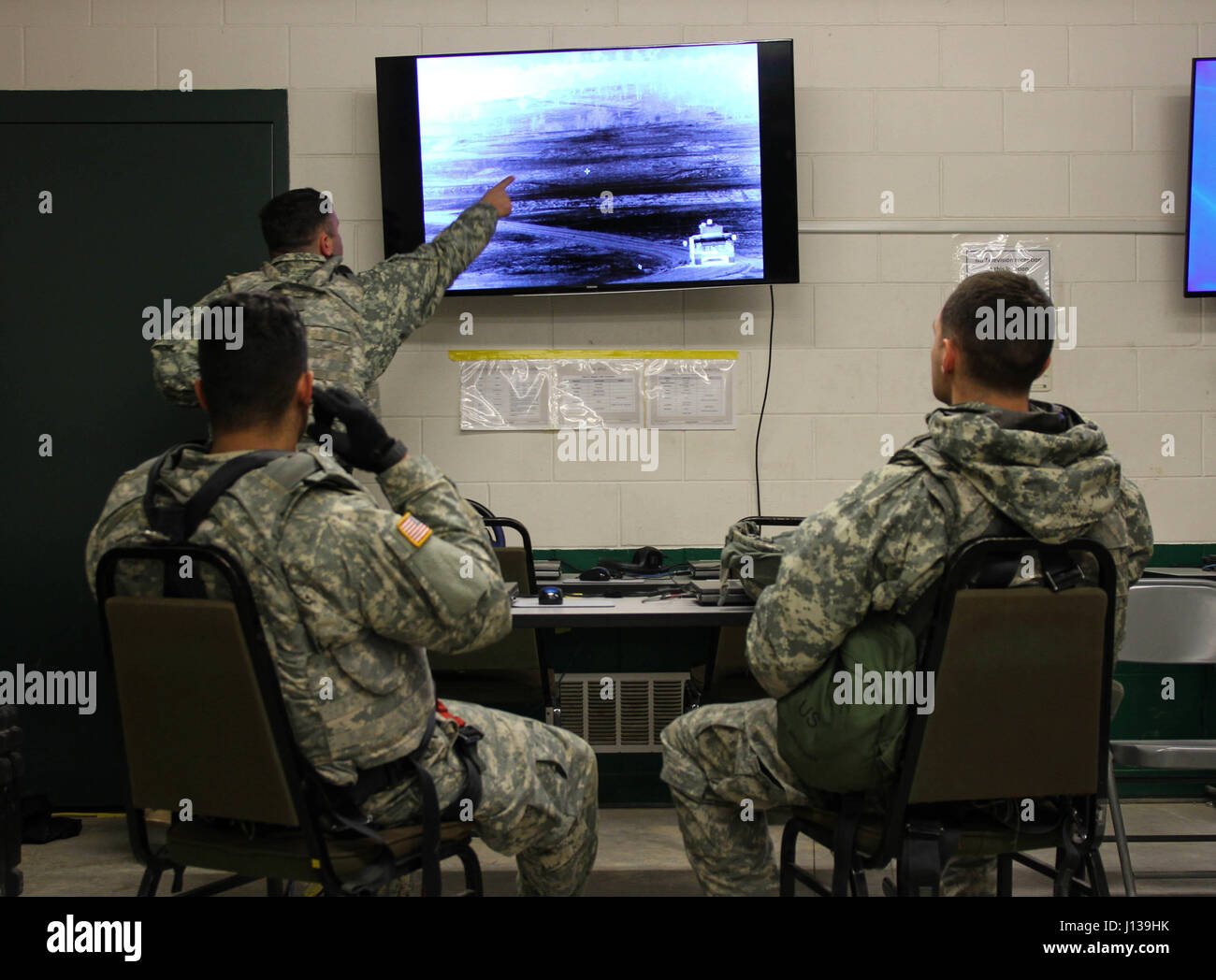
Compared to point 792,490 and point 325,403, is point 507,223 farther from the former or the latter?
point 325,403

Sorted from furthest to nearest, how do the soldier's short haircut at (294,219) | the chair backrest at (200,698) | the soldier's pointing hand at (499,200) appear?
1. the soldier's pointing hand at (499,200)
2. the soldier's short haircut at (294,219)
3. the chair backrest at (200,698)

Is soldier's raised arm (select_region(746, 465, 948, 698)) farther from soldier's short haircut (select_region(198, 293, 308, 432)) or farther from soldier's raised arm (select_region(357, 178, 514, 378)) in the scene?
soldier's raised arm (select_region(357, 178, 514, 378))

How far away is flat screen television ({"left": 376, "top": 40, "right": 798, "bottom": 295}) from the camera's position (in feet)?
11.6

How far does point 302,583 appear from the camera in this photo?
1.58 m

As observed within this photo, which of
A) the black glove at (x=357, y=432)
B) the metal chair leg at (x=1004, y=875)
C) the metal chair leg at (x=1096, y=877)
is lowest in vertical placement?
the metal chair leg at (x=1004, y=875)

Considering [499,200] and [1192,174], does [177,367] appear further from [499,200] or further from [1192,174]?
[1192,174]

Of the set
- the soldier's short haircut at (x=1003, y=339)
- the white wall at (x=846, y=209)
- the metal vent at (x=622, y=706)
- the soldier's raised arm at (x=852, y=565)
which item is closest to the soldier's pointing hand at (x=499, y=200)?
the white wall at (x=846, y=209)

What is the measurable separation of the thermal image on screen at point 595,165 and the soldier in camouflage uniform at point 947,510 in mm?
1709

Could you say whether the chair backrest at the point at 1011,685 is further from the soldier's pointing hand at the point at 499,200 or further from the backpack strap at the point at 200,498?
the soldier's pointing hand at the point at 499,200

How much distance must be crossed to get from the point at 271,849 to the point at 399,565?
513mm

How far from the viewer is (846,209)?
369cm

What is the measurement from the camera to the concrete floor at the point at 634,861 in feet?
9.34

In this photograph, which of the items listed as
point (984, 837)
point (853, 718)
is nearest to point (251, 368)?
point (853, 718)

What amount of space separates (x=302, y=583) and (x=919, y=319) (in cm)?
272
